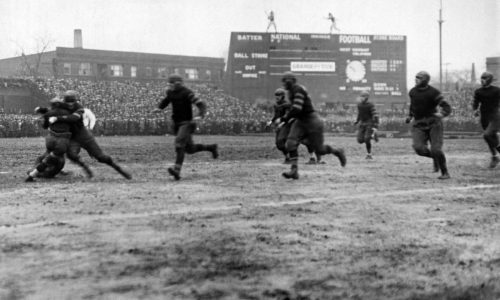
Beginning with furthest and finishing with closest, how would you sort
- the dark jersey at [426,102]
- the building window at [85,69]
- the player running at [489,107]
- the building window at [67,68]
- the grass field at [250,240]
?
the building window at [85,69]
the building window at [67,68]
the player running at [489,107]
the dark jersey at [426,102]
the grass field at [250,240]

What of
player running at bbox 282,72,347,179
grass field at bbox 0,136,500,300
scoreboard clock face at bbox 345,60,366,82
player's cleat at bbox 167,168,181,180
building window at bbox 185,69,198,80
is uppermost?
building window at bbox 185,69,198,80

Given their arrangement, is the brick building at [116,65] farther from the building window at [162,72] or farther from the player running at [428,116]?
the player running at [428,116]

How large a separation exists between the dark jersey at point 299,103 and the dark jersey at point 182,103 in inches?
61.8

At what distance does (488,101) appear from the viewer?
13.7m

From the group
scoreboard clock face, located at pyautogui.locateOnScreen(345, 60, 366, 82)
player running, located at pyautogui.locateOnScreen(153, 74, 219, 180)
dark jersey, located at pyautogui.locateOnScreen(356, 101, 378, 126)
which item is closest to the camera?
player running, located at pyautogui.locateOnScreen(153, 74, 219, 180)

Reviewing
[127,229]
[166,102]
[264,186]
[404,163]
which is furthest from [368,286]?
[404,163]

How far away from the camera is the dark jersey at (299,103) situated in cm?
1106

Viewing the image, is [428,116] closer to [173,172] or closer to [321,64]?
[173,172]

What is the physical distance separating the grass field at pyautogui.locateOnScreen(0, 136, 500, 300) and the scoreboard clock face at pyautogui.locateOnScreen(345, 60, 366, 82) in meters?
39.1

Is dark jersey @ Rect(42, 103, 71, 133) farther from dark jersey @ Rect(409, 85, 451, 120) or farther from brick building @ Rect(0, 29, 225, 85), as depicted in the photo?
brick building @ Rect(0, 29, 225, 85)

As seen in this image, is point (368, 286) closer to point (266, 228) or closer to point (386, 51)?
point (266, 228)

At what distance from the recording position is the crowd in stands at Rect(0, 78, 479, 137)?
4175 cm

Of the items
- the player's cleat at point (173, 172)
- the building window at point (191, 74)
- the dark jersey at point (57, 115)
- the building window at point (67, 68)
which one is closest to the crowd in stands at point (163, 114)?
the building window at point (67, 68)

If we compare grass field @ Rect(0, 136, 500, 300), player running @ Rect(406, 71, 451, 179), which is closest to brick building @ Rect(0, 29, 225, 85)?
grass field @ Rect(0, 136, 500, 300)
